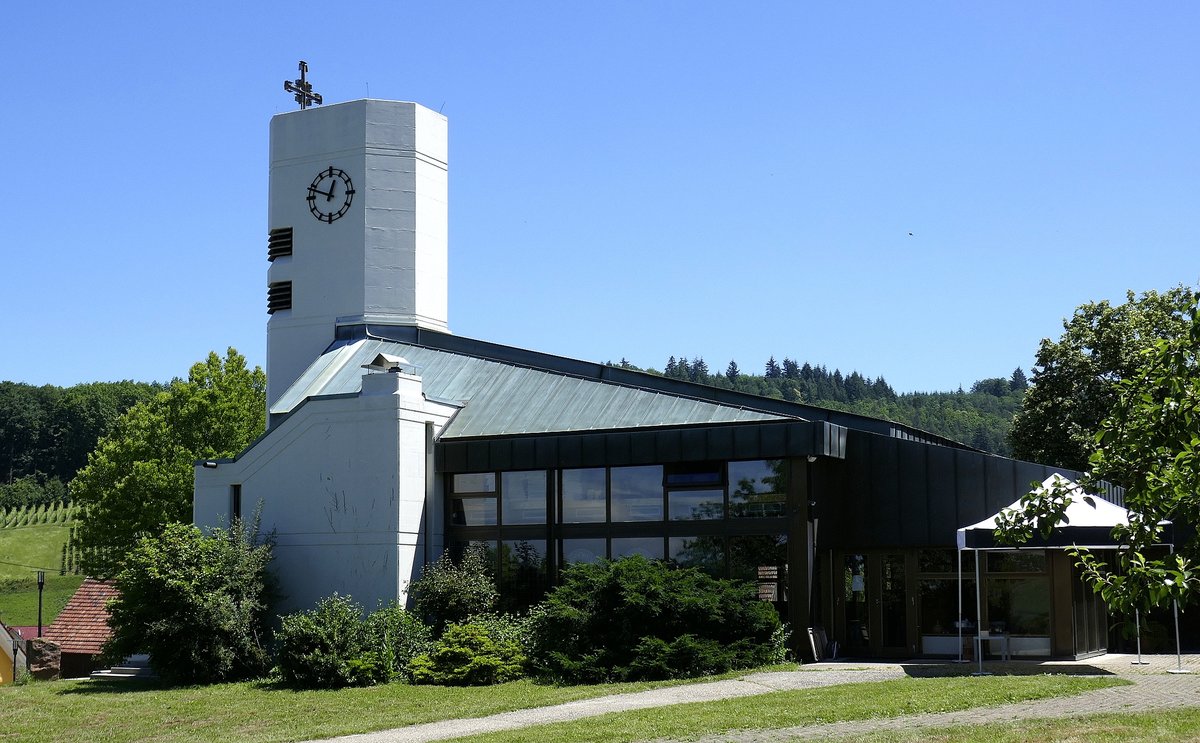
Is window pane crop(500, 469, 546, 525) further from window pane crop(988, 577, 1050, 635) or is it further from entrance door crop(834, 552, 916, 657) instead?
window pane crop(988, 577, 1050, 635)

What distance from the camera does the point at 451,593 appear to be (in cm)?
2559

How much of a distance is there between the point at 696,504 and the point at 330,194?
15.8 meters

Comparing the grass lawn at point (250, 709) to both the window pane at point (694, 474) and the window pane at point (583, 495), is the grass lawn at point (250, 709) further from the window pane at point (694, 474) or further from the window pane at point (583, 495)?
the window pane at point (583, 495)

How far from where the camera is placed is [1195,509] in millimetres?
6000

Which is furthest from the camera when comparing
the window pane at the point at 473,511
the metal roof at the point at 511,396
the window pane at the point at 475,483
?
the window pane at the point at 475,483

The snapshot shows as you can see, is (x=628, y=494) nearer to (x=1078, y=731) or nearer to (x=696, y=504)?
(x=696, y=504)

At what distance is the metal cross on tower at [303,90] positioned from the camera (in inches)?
1494

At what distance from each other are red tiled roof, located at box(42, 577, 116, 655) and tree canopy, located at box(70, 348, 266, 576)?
8.75 m

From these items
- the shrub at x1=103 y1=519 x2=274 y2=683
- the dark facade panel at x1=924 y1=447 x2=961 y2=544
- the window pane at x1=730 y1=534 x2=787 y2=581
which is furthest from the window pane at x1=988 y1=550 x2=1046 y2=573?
the shrub at x1=103 y1=519 x2=274 y2=683

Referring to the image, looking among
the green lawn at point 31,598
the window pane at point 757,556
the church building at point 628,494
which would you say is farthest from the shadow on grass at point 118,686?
the green lawn at point 31,598

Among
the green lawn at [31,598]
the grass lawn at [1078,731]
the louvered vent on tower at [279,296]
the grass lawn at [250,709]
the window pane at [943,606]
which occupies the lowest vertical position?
the green lawn at [31,598]

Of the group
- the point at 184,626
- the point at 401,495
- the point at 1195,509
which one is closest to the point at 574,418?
the point at 401,495

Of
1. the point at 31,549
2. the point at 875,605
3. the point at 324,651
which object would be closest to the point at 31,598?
the point at 31,549

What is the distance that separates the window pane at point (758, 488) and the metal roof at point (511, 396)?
958 millimetres
